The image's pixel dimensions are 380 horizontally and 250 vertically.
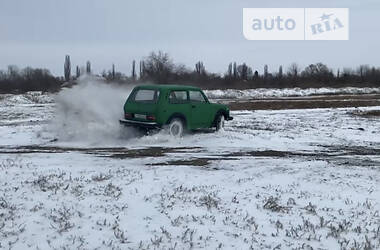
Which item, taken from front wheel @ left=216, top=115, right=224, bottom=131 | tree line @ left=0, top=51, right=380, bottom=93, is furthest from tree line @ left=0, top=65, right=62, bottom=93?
front wheel @ left=216, top=115, right=224, bottom=131

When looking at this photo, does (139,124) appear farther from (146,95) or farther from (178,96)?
(178,96)

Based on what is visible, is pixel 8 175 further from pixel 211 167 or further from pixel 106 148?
pixel 106 148

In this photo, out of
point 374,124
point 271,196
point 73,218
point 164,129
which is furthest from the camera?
point 374,124

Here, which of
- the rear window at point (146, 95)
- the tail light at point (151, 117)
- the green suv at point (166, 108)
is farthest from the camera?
the rear window at point (146, 95)

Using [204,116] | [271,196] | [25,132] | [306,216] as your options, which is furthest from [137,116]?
[306,216]

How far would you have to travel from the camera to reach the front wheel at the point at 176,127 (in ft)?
48.3

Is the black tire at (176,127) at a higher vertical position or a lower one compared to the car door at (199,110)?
Result: lower

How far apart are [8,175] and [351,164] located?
712cm

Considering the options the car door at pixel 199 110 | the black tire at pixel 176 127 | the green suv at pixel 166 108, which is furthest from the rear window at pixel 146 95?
the car door at pixel 199 110

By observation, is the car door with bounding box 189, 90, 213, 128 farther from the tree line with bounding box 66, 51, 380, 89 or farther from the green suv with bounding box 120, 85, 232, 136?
the tree line with bounding box 66, 51, 380, 89

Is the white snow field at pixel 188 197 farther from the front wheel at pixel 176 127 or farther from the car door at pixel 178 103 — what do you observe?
the car door at pixel 178 103

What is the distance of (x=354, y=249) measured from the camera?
18.4 ft

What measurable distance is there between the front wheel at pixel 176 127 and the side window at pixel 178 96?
0.60 m

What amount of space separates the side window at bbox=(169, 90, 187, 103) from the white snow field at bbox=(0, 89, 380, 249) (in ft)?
5.42
